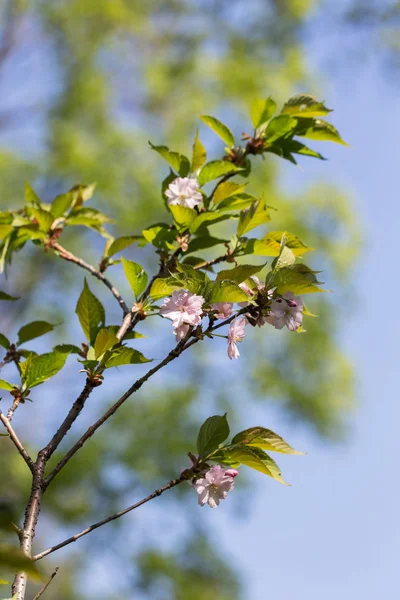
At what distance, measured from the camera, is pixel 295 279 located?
58cm

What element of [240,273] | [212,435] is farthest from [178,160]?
[212,435]

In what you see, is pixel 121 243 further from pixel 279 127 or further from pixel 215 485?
pixel 215 485

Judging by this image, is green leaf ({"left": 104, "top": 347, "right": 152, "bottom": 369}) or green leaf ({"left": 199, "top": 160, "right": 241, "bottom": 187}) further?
green leaf ({"left": 199, "top": 160, "right": 241, "bottom": 187})

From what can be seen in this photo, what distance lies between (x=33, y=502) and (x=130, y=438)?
382 cm

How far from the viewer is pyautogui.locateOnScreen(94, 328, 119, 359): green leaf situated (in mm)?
631

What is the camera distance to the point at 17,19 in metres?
5.43

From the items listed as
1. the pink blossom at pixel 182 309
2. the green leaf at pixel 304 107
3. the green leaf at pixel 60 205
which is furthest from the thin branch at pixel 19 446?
the green leaf at pixel 304 107

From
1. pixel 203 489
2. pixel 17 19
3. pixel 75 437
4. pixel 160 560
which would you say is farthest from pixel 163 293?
pixel 17 19

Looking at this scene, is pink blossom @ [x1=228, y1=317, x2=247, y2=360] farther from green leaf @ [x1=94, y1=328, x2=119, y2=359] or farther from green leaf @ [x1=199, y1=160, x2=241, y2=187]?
green leaf @ [x1=199, y1=160, x2=241, y2=187]

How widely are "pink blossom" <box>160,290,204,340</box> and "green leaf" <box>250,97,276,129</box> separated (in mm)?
348

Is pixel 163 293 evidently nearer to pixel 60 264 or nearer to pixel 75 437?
pixel 75 437

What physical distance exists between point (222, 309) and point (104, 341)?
0.12m

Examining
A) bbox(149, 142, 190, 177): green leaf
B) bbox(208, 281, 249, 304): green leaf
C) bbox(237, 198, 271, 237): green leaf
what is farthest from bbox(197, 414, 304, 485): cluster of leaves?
bbox(149, 142, 190, 177): green leaf

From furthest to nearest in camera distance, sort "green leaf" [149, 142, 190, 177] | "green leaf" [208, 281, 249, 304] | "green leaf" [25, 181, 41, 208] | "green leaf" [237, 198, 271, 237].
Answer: "green leaf" [25, 181, 41, 208], "green leaf" [149, 142, 190, 177], "green leaf" [237, 198, 271, 237], "green leaf" [208, 281, 249, 304]
